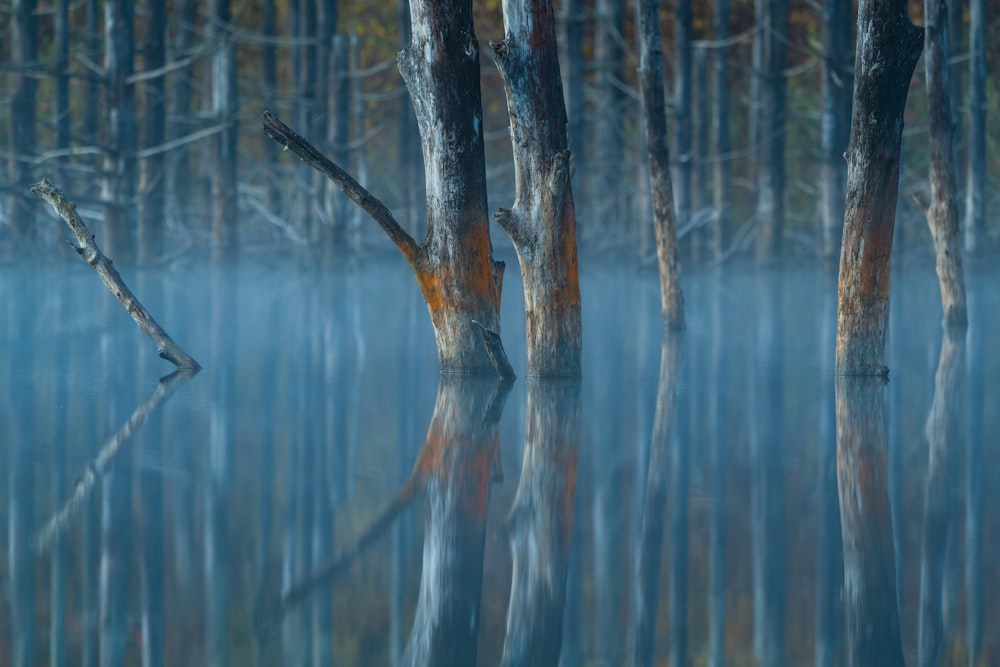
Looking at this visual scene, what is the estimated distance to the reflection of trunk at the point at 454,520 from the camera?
4.51 m

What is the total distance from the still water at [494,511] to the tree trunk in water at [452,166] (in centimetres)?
66

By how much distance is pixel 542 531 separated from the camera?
5.79 meters

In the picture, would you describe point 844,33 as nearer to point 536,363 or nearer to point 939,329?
point 939,329

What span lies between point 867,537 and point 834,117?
56.1 ft

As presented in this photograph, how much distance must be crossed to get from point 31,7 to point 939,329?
1472cm

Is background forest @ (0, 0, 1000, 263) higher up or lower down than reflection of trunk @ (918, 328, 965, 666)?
higher up

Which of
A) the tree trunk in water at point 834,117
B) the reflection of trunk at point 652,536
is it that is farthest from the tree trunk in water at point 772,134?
the reflection of trunk at point 652,536

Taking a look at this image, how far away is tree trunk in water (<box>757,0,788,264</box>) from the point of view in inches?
907

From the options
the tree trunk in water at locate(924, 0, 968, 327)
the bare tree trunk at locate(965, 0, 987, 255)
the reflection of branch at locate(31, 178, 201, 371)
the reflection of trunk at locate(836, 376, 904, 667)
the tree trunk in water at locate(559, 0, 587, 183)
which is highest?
the tree trunk in water at locate(559, 0, 587, 183)

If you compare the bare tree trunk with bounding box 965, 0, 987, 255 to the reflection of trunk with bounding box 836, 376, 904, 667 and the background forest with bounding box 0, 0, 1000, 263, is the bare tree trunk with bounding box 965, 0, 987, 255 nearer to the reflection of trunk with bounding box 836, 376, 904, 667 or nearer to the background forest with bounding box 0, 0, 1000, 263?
the background forest with bounding box 0, 0, 1000, 263

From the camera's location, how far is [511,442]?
777 cm

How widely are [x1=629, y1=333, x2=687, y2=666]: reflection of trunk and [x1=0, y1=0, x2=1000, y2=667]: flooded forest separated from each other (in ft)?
0.08

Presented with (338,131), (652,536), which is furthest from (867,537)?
(338,131)

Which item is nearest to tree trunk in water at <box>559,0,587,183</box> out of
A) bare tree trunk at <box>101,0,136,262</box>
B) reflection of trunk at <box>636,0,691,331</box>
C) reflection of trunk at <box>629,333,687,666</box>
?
bare tree trunk at <box>101,0,136,262</box>
